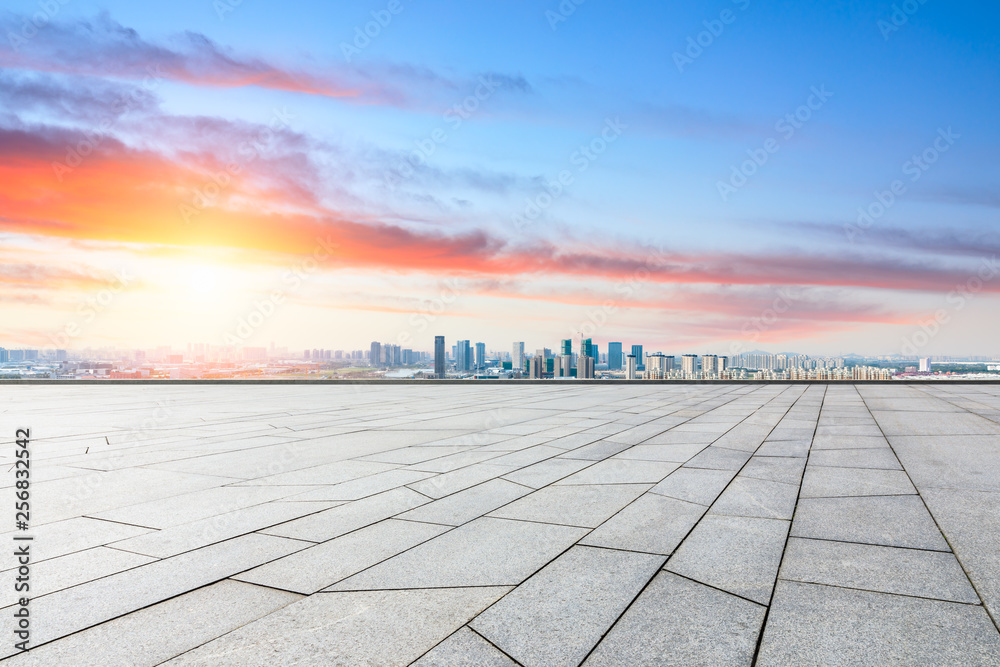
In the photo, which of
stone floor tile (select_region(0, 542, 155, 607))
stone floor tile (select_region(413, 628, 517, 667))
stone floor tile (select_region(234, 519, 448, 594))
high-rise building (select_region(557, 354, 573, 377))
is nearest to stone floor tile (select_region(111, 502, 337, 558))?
stone floor tile (select_region(0, 542, 155, 607))

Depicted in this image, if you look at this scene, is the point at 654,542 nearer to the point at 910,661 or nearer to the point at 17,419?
the point at 910,661

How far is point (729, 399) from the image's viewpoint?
1958 cm

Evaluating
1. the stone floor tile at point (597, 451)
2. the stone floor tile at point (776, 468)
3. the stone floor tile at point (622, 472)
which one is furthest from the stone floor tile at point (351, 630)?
the stone floor tile at point (597, 451)

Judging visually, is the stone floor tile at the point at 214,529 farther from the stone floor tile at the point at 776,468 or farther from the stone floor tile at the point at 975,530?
the stone floor tile at the point at 975,530

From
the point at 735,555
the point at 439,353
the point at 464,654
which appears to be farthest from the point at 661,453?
the point at 439,353

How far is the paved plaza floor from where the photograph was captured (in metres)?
3.13

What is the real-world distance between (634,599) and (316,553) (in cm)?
254

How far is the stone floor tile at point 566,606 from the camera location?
121 inches

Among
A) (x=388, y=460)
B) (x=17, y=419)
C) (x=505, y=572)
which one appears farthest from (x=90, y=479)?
(x=17, y=419)

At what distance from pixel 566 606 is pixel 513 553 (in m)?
1.00

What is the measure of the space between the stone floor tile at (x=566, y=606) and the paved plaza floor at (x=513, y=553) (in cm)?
2

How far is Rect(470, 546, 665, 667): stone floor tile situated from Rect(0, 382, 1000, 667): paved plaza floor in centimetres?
2

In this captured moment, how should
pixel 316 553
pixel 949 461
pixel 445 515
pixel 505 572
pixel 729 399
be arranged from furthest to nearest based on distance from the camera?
pixel 729 399
pixel 949 461
pixel 445 515
pixel 316 553
pixel 505 572

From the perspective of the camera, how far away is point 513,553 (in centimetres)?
450
